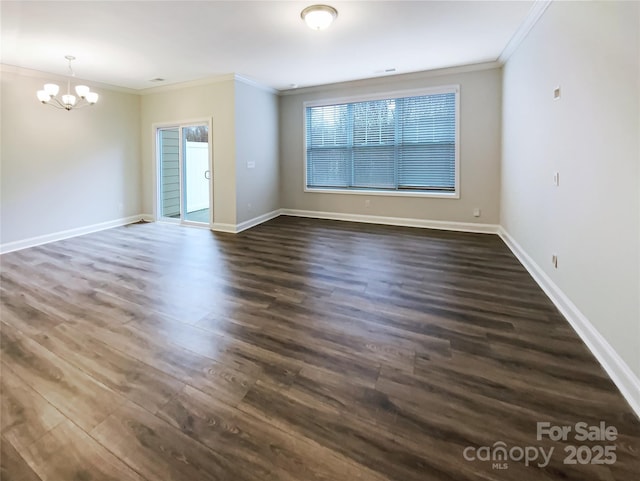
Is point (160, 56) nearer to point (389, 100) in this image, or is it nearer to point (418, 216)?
point (389, 100)

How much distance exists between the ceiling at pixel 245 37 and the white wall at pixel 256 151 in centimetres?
65

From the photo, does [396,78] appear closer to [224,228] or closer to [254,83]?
[254,83]

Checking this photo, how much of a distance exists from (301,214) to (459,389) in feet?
19.1

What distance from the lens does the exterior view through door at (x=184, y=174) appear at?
6.41m

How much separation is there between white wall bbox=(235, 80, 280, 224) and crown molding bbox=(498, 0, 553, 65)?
13.7ft

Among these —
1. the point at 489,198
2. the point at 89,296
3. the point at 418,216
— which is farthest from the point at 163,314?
the point at 489,198

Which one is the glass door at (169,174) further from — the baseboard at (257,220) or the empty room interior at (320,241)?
the baseboard at (257,220)

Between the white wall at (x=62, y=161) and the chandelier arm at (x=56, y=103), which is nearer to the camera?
the white wall at (x=62, y=161)

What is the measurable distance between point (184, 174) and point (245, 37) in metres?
3.28

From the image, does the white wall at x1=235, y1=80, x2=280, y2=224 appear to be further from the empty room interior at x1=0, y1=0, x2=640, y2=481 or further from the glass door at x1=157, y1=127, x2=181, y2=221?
the glass door at x1=157, y1=127, x2=181, y2=221

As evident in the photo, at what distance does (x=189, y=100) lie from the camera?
20.4 ft

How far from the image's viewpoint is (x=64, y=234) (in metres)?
5.59

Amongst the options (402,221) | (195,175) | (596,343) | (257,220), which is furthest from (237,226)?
(596,343)

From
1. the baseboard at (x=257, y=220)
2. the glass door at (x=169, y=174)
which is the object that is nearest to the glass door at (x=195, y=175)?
the glass door at (x=169, y=174)
